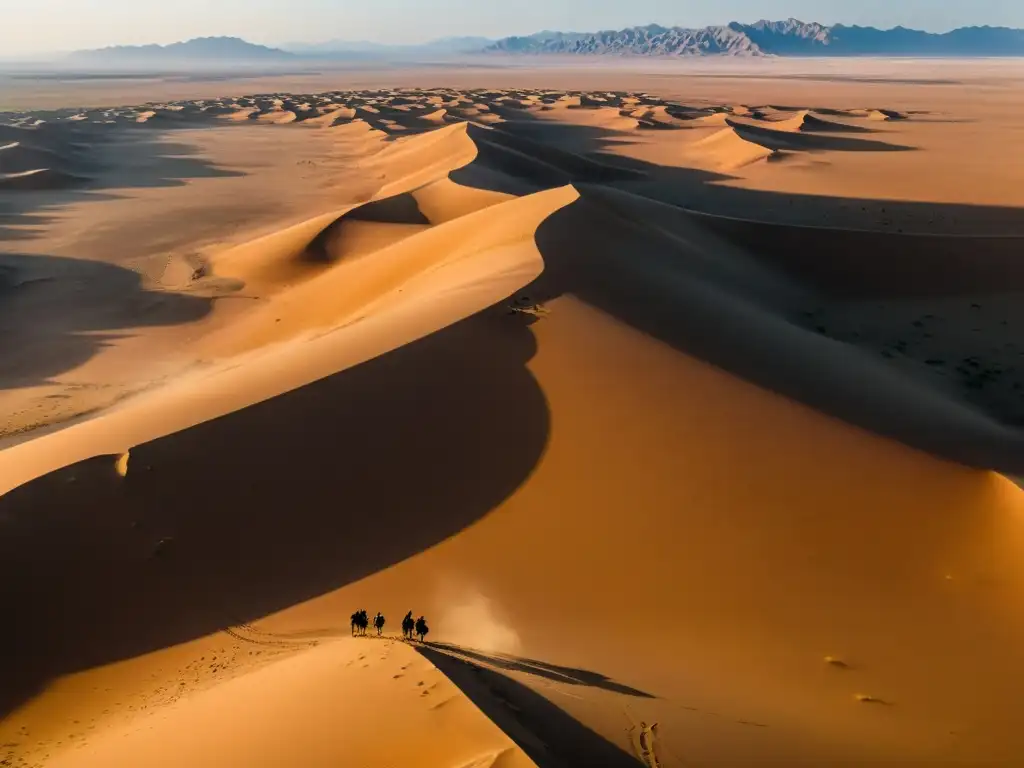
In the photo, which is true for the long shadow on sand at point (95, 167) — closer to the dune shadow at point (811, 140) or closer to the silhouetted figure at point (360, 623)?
the silhouetted figure at point (360, 623)

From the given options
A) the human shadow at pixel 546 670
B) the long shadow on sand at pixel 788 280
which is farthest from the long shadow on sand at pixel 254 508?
the long shadow on sand at pixel 788 280

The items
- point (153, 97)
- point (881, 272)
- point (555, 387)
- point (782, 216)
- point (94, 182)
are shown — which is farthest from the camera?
point (153, 97)

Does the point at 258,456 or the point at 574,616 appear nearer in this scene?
the point at 574,616

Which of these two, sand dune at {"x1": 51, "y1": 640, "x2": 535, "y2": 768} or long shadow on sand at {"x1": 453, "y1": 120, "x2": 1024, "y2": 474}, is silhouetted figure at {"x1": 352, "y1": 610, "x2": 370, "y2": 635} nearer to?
sand dune at {"x1": 51, "y1": 640, "x2": 535, "y2": 768}

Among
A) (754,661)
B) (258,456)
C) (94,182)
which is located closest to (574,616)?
(754,661)

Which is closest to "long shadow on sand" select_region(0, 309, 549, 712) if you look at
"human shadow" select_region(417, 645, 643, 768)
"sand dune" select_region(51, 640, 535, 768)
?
"sand dune" select_region(51, 640, 535, 768)

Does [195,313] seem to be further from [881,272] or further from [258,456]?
[881,272]

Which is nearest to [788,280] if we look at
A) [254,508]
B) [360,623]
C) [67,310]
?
[254,508]

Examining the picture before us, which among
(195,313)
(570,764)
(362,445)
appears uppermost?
(570,764)
